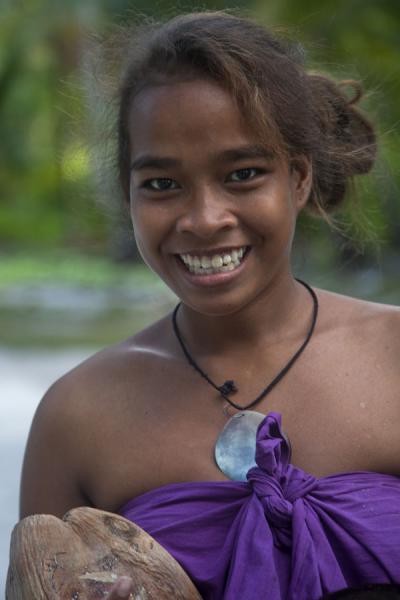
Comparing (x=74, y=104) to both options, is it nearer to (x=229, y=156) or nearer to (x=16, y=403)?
(x=229, y=156)

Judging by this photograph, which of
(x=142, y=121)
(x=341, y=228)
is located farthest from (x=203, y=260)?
(x=341, y=228)

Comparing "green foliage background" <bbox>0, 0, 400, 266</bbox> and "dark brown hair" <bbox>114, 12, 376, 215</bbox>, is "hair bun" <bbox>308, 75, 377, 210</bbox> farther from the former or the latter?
"green foliage background" <bbox>0, 0, 400, 266</bbox>

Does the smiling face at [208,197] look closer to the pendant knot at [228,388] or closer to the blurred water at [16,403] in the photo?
the pendant knot at [228,388]

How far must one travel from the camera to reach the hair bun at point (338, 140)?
2.23m

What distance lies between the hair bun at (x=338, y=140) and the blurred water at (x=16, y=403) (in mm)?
1489

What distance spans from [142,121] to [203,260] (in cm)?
28

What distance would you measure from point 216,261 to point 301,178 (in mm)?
289

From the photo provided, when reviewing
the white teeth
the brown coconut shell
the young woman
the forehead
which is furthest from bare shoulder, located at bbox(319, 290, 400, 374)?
the brown coconut shell

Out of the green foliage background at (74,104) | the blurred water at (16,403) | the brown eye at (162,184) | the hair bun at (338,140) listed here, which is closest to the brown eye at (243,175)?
the brown eye at (162,184)

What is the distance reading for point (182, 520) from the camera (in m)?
1.95

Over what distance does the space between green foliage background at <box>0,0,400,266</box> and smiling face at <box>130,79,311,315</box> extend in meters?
0.49

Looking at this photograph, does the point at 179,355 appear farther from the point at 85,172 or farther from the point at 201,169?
the point at 85,172

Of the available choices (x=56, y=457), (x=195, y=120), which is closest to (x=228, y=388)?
(x=56, y=457)

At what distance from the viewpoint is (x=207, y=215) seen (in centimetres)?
195
